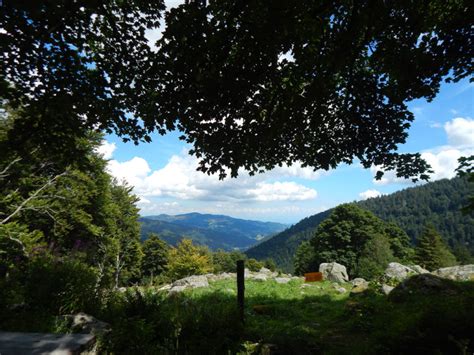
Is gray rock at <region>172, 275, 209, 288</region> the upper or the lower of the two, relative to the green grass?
lower

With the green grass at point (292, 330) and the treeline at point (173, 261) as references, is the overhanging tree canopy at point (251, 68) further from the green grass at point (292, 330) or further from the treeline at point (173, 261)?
the treeline at point (173, 261)

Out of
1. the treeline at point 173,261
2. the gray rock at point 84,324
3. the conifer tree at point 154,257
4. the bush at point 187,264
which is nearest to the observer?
the gray rock at point 84,324

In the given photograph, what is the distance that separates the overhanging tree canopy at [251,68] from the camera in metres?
4.72

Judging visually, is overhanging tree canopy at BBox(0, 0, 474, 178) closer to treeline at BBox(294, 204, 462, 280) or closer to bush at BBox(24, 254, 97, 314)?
bush at BBox(24, 254, 97, 314)

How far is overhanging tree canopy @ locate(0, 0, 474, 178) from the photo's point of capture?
472 centimetres

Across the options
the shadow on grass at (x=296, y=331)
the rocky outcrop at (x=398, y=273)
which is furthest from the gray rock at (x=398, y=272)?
the shadow on grass at (x=296, y=331)

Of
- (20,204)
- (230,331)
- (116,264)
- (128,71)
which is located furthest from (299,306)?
(116,264)

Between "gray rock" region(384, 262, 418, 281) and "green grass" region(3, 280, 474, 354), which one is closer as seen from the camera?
"green grass" region(3, 280, 474, 354)

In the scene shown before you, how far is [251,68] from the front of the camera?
5434 mm

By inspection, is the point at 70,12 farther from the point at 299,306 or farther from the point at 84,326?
the point at 299,306

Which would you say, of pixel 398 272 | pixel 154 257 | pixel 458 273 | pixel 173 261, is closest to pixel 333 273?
pixel 398 272

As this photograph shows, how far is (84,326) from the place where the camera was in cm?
614

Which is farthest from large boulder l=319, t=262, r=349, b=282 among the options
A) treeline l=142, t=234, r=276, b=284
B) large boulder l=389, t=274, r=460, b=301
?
treeline l=142, t=234, r=276, b=284

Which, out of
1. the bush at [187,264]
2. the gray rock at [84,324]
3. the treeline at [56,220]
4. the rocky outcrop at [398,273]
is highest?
the treeline at [56,220]
